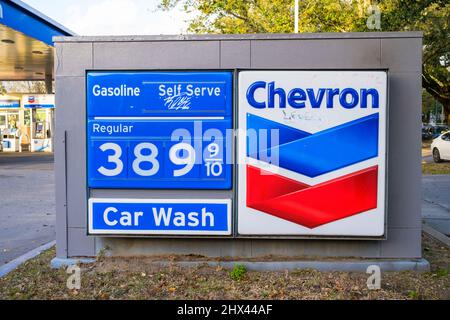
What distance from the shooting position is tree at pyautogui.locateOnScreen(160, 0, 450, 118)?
13523 mm

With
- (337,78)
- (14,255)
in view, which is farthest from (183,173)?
(14,255)

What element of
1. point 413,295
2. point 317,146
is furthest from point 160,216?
point 413,295

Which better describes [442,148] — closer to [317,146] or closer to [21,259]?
[317,146]

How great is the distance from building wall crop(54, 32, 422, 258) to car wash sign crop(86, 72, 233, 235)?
0.13 metres

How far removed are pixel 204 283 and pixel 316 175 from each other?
1.74 metres

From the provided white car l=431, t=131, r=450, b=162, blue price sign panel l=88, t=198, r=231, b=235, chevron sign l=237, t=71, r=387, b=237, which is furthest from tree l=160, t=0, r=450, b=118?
Result: blue price sign panel l=88, t=198, r=231, b=235

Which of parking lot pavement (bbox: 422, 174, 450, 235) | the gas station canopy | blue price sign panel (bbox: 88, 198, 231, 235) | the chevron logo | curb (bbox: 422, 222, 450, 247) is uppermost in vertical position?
the gas station canopy

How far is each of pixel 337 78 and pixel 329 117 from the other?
0.45m

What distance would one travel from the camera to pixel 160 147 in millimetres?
5617

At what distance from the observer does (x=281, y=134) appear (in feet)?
18.2

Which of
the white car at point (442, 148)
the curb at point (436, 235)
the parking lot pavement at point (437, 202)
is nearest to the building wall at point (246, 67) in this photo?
the curb at point (436, 235)

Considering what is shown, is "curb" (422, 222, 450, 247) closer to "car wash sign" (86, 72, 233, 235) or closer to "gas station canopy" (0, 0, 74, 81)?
"car wash sign" (86, 72, 233, 235)

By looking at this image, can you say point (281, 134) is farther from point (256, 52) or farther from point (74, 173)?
point (74, 173)
